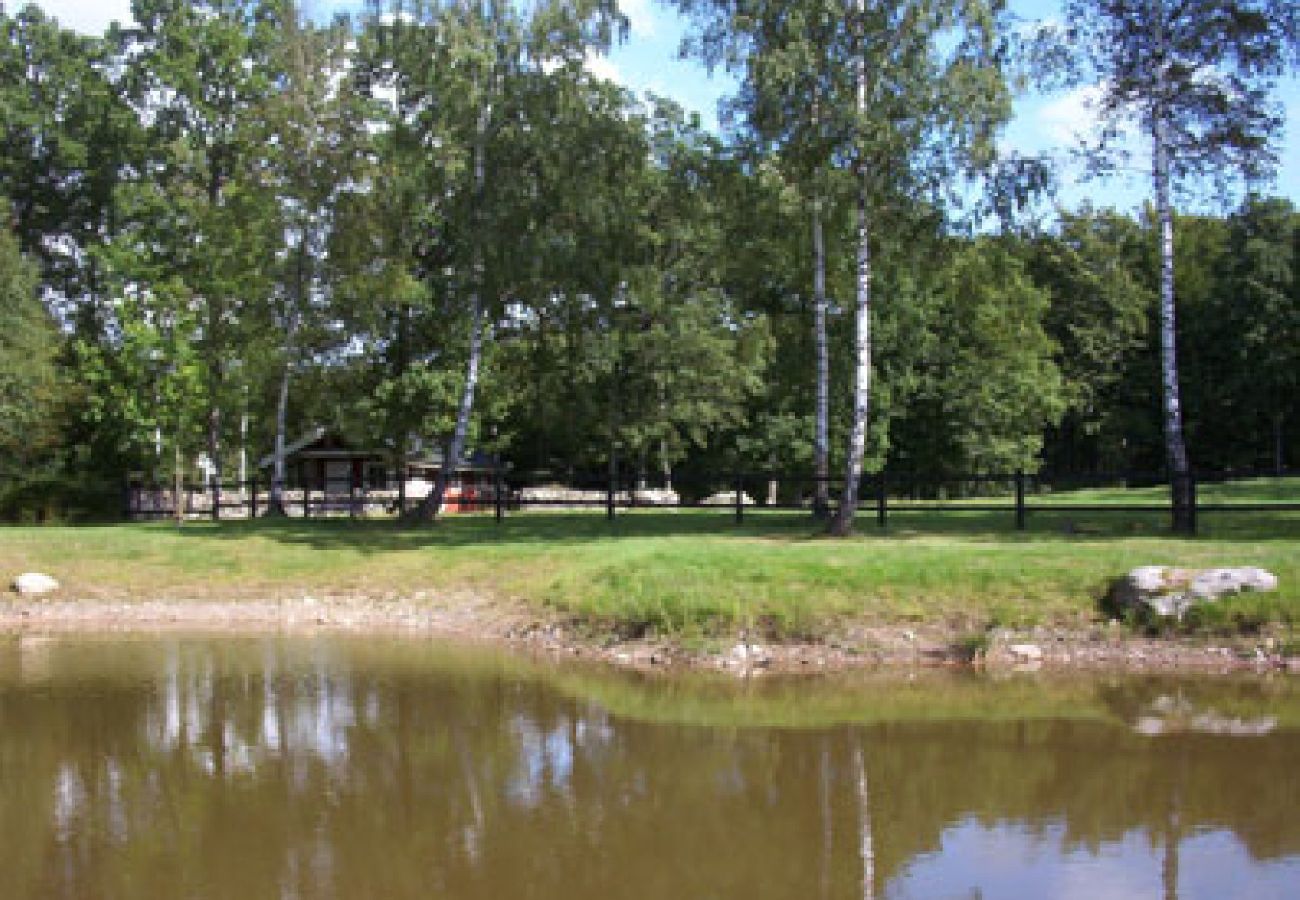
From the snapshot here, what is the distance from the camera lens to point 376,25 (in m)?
26.7

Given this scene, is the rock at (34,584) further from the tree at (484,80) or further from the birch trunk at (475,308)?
the tree at (484,80)

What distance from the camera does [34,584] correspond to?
20.2 m

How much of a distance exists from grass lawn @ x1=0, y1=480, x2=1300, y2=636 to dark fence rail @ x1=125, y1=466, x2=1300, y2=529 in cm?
→ 49

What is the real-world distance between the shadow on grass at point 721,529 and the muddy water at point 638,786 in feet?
23.3

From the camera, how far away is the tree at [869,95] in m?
20.0

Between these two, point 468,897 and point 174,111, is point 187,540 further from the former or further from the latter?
point 174,111

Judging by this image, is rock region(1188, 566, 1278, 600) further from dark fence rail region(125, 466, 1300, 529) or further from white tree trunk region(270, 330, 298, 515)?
white tree trunk region(270, 330, 298, 515)

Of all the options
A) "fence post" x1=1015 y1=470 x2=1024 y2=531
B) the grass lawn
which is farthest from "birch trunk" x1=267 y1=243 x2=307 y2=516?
"fence post" x1=1015 y1=470 x2=1024 y2=531

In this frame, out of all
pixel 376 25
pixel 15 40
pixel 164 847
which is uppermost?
pixel 15 40

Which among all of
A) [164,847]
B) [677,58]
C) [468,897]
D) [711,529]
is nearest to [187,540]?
[711,529]

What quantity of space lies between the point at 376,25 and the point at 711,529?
45.3 feet

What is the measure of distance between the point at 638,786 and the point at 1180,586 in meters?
8.56

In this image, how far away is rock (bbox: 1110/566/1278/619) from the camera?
47.2 ft

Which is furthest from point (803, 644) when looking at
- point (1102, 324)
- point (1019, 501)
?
point (1102, 324)
